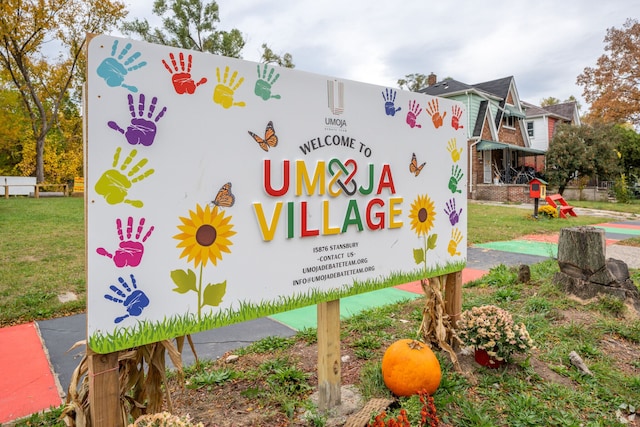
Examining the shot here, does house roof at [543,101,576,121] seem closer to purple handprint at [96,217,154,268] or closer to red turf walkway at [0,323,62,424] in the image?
red turf walkway at [0,323,62,424]

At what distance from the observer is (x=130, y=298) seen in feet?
5.21

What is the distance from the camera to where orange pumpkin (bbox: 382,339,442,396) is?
8.09 ft

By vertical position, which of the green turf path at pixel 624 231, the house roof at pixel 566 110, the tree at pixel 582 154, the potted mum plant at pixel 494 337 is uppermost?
the house roof at pixel 566 110

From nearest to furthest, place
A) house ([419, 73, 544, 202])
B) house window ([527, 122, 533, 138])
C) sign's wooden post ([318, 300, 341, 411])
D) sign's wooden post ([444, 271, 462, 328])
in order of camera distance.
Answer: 1. sign's wooden post ([318, 300, 341, 411])
2. sign's wooden post ([444, 271, 462, 328])
3. house ([419, 73, 544, 202])
4. house window ([527, 122, 533, 138])

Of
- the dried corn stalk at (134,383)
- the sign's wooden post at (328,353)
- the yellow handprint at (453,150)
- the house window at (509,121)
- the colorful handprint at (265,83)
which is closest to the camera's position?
the dried corn stalk at (134,383)

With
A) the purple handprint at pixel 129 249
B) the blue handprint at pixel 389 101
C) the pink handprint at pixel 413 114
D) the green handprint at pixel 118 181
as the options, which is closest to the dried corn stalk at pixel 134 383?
the purple handprint at pixel 129 249

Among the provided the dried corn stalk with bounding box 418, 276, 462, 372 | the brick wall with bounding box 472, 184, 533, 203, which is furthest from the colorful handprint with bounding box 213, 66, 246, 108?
the brick wall with bounding box 472, 184, 533, 203

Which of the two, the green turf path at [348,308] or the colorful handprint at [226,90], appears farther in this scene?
the green turf path at [348,308]

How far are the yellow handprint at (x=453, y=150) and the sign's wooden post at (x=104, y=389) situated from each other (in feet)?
7.84

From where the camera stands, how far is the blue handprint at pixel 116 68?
4.84 ft

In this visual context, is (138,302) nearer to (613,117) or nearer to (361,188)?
(361,188)

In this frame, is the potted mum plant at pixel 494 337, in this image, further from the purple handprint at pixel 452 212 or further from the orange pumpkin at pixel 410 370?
the purple handprint at pixel 452 212

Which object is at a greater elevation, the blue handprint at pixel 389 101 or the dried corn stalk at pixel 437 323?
the blue handprint at pixel 389 101

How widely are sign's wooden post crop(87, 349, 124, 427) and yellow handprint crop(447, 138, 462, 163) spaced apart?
239 cm
